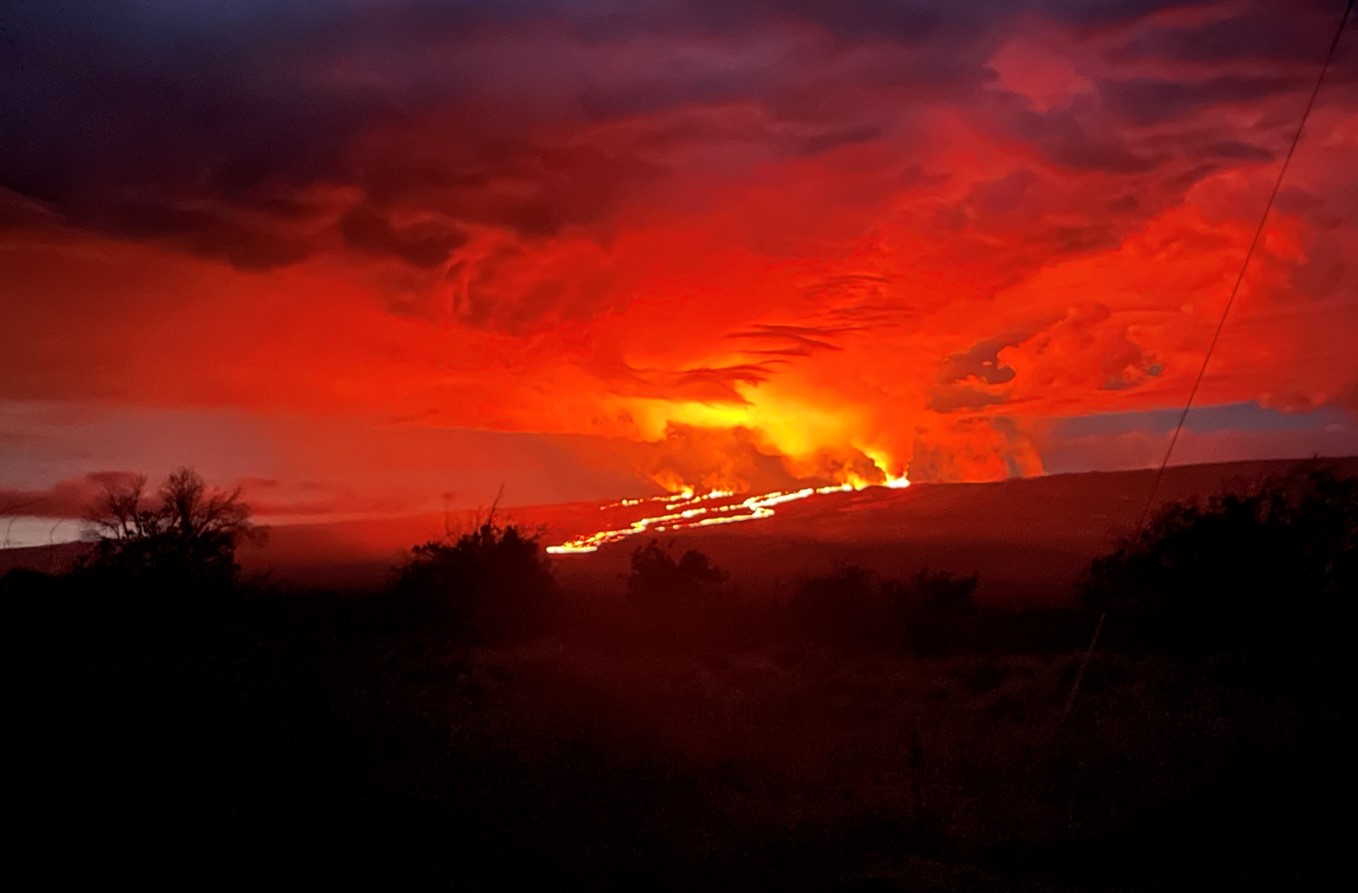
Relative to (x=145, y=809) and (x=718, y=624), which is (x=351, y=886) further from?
(x=718, y=624)

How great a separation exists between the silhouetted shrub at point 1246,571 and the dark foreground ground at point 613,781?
8.14 m

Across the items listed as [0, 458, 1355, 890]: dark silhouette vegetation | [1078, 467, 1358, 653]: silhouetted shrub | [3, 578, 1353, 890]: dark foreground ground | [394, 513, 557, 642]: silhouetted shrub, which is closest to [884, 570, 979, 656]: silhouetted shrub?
[1078, 467, 1358, 653]: silhouetted shrub

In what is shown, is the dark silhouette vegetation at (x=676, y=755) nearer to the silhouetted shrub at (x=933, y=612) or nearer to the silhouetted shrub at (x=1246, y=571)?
the silhouetted shrub at (x=1246, y=571)

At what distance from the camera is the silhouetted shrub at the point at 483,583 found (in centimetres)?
4216

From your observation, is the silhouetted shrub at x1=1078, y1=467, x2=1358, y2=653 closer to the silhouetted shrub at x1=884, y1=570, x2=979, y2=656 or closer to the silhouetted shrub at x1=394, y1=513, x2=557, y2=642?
the silhouetted shrub at x1=884, y1=570, x2=979, y2=656

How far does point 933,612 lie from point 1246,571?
41.7 feet

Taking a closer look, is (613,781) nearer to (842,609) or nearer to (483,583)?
(483,583)

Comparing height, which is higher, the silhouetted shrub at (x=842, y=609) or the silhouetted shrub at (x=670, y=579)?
the silhouetted shrub at (x=670, y=579)

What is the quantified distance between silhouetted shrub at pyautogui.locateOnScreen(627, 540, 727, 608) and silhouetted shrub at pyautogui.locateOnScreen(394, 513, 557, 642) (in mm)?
6118

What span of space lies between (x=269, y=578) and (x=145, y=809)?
32.4 metres

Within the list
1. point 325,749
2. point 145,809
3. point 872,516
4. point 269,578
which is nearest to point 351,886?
point 145,809

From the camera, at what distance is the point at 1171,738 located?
15.1m

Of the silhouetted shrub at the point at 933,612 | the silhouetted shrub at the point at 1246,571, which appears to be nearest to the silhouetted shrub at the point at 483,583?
the silhouetted shrub at the point at 933,612

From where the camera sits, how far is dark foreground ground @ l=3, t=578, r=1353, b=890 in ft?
32.2
